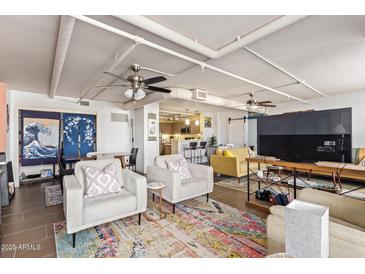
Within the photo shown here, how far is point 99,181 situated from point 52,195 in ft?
7.15

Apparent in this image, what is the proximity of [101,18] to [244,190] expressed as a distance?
157 inches

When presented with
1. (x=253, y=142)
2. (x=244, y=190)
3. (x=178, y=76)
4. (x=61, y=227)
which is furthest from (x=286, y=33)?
(x=253, y=142)

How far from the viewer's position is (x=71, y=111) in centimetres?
545

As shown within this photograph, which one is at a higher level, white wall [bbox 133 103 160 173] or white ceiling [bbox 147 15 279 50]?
white ceiling [bbox 147 15 279 50]

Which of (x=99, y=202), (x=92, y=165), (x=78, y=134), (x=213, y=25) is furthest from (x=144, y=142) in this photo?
(x=213, y=25)

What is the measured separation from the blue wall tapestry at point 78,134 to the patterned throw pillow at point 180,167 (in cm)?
355

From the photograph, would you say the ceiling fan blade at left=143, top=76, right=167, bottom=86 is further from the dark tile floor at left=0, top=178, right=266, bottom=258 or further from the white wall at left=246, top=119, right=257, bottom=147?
the white wall at left=246, top=119, right=257, bottom=147

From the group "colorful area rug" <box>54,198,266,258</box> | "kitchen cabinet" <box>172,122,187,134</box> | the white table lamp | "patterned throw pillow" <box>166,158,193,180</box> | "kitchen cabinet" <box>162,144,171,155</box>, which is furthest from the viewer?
"kitchen cabinet" <box>172,122,187,134</box>

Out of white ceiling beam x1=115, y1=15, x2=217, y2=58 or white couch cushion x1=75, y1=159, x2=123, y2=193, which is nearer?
white ceiling beam x1=115, y1=15, x2=217, y2=58

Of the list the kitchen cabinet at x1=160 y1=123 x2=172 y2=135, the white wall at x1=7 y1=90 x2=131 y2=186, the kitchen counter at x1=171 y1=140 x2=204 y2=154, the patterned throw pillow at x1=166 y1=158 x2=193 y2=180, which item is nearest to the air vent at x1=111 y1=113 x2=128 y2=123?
the white wall at x1=7 y1=90 x2=131 y2=186

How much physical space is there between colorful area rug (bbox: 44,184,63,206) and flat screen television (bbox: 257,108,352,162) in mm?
3923

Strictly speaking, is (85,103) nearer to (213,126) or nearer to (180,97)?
(180,97)

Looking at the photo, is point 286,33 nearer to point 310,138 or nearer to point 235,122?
point 310,138

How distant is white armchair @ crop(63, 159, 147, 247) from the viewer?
6.17 feet
